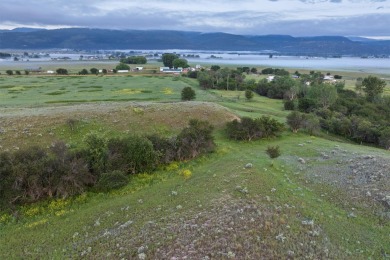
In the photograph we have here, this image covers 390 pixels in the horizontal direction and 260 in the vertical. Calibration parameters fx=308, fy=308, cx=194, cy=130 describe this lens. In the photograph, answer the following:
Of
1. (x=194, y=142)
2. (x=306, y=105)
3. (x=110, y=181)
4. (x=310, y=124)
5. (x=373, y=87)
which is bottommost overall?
(x=110, y=181)

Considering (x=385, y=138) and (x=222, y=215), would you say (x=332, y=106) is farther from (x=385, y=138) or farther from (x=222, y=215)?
(x=222, y=215)

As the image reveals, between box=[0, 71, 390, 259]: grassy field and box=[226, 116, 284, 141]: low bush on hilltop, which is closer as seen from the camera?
box=[0, 71, 390, 259]: grassy field


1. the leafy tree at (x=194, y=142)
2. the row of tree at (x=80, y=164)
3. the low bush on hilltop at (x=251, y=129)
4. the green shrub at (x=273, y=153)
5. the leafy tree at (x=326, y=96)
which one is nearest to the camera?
the row of tree at (x=80, y=164)

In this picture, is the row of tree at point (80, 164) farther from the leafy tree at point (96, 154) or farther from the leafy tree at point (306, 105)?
the leafy tree at point (306, 105)

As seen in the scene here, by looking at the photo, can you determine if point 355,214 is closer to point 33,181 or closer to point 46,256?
point 46,256

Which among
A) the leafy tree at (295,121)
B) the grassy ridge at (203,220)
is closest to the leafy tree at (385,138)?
the leafy tree at (295,121)

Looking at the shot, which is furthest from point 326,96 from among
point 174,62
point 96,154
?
point 174,62

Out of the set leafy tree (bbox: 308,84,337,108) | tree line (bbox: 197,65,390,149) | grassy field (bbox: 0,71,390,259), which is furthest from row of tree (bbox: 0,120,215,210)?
leafy tree (bbox: 308,84,337,108)

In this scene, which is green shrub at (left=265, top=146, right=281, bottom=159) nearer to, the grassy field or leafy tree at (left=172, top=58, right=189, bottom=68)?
the grassy field

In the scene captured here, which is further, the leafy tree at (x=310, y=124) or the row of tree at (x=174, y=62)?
the row of tree at (x=174, y=62)
